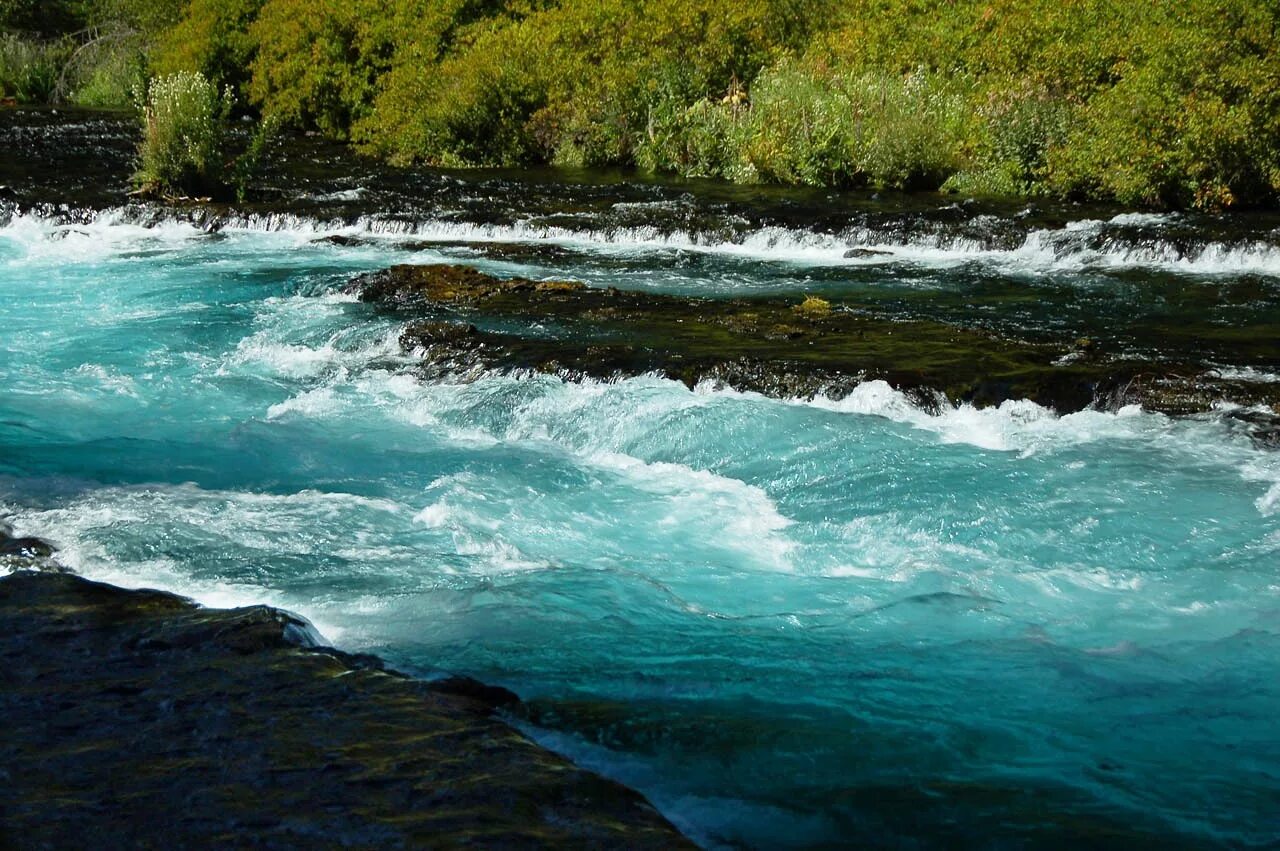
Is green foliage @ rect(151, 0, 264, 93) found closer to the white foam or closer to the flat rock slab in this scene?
the white foam

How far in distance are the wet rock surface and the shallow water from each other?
0.89 ft

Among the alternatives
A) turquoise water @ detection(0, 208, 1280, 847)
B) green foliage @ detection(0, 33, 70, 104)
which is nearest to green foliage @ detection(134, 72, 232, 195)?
turquoise water @ detection(0, 208, 1280, 847)

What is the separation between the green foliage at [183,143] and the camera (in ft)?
67.6

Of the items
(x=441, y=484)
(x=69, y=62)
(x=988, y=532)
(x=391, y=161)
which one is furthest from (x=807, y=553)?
(x=69, y=62)

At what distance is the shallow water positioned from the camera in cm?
504

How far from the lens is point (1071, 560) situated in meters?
7.23

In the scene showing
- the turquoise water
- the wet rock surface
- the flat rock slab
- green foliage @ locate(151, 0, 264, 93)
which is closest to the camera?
the flat rock slab

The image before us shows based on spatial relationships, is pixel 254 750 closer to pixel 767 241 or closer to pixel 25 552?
pixel 25 552

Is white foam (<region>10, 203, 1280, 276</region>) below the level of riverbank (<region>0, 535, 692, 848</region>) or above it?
above

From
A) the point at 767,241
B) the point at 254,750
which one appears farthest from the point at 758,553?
the point at 767,241

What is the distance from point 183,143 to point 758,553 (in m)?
16.4

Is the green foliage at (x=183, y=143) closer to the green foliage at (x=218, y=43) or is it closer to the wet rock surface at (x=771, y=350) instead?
the wet rock surface at (x=771, y=350)

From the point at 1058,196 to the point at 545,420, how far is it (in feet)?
39.2

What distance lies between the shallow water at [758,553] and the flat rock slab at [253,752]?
0.40m
